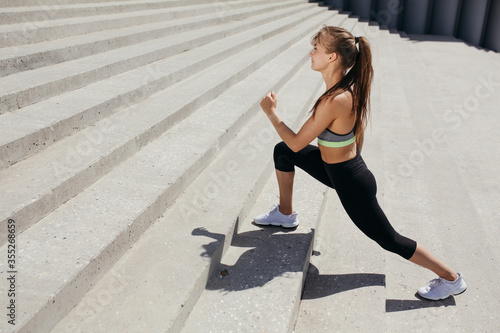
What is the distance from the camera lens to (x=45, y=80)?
3365 millimetres

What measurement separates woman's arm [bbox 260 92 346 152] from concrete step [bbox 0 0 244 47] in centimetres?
281

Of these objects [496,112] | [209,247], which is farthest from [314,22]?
[209,247]

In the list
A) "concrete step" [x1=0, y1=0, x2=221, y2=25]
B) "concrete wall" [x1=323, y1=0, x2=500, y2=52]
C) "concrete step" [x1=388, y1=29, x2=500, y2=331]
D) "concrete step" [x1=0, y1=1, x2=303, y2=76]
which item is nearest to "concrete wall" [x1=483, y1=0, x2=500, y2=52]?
"concrete wall" [x1=323, y1=0, x2=500, y2=52]

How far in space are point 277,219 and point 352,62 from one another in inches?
44.6

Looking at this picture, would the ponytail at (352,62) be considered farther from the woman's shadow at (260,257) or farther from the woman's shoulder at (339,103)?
the woman's shadow at (260,257)

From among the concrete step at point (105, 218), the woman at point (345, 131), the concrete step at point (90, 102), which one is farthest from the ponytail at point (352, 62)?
the concrete step at point (90, 102)

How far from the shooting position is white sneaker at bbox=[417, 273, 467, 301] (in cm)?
266

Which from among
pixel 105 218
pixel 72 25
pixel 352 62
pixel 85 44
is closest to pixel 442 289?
pixel 352 62

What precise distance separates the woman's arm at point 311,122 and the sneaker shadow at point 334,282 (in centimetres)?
89

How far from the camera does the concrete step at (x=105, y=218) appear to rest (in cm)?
188

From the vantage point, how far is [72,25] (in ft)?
14.8

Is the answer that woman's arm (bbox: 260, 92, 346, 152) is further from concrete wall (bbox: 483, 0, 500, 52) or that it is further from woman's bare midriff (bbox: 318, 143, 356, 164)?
concrete wall (bbox: 483, 0, 500, 52)

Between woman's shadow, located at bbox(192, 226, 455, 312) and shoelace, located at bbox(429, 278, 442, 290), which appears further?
shoelace, located at bbox(429, 278, 442, 290)

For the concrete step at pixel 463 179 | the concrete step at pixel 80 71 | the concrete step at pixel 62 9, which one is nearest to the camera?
the concrete step at pixel 463 179
